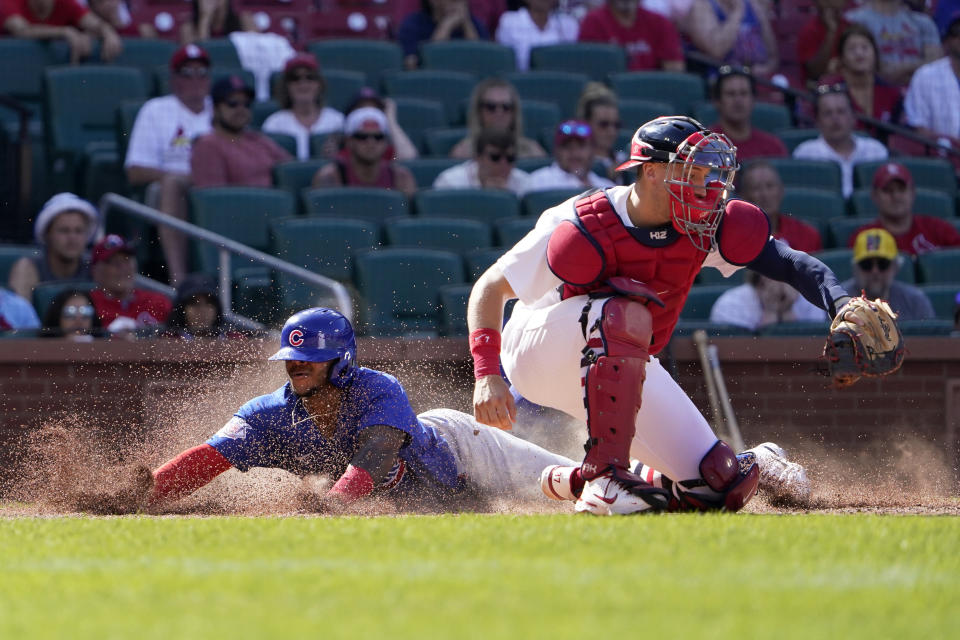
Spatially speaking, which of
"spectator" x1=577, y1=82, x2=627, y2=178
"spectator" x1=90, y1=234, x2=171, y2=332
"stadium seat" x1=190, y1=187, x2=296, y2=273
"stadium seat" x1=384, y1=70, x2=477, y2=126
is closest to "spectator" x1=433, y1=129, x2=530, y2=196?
"spectator" x1=577, y1=82, x2=627, y2=178

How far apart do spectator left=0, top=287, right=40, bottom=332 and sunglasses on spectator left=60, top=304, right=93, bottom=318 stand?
22cm

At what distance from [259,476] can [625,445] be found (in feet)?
6.44

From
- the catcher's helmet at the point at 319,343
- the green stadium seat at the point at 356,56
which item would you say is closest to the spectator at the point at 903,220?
the green stadium seat at the point at 356,56

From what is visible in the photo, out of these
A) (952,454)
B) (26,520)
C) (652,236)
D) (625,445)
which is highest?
(652,236)

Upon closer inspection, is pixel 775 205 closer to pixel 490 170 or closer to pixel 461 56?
pixel 490 170

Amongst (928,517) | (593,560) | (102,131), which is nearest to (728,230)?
(928,517)

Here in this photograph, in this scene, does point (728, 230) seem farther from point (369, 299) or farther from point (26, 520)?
point (369, 299)

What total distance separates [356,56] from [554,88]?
5.45 feet

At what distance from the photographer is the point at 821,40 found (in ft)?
40.7

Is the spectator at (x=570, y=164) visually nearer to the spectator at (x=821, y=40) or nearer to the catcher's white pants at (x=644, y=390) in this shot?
the spectator at (x=821, y=40)

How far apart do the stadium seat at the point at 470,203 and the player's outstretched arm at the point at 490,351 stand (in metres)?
4.35

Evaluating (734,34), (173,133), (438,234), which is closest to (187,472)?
(438,234)

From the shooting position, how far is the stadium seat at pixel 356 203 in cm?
895

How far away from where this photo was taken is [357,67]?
37.3 feet
